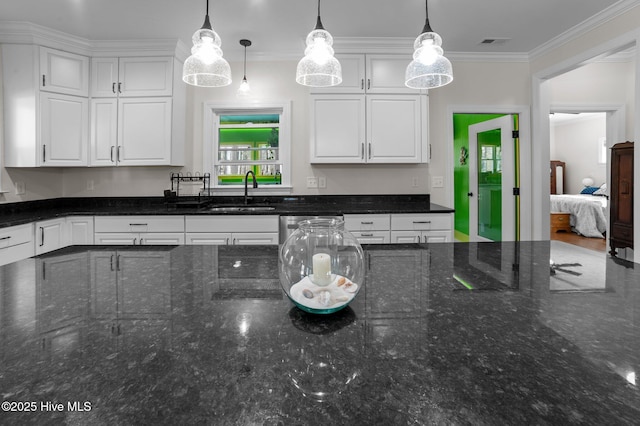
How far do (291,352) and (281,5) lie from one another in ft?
9.42

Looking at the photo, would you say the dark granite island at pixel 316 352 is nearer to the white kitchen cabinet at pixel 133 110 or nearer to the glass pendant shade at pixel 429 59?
the glass pendant shade at pixel 429 59

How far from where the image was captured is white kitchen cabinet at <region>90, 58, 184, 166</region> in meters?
3.33

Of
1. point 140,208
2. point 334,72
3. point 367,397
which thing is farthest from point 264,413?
point 140,208

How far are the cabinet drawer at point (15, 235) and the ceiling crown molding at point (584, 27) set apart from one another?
512 cm

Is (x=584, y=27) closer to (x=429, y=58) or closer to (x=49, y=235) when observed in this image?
(x=429, y=58)

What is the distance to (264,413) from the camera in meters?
0.41

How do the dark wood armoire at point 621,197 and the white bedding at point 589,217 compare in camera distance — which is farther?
the white bedding at point 589,217

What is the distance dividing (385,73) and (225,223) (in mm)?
2156

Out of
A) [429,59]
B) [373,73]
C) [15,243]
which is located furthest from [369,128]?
[15,243]

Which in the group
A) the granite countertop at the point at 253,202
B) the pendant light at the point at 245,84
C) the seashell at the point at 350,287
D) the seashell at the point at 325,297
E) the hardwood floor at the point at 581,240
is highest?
the pendant light at the point at 245,84

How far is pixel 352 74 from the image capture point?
11.0 feet

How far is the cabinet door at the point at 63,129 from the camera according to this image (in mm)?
3125

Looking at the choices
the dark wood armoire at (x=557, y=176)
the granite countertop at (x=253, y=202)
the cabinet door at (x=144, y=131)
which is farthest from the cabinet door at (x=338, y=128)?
the dark wood armoire at (x=557, y=176)

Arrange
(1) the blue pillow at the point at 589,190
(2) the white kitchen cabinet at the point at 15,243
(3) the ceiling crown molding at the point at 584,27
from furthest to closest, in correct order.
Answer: (1) the blue pillow at the point at 589,190
(3) the ceiling crown molding at the point at 584,27
(2) the white kitchen cabinet at the point at 15,243
